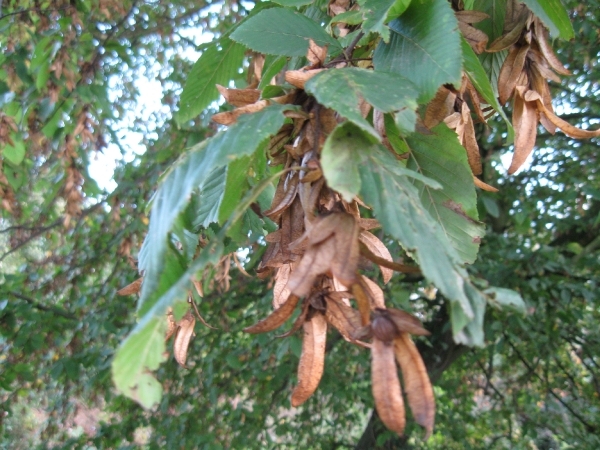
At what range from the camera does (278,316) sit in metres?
0.51

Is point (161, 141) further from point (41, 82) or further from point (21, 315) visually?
point (21, 315)

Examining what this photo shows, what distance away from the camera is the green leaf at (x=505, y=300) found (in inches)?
17.3

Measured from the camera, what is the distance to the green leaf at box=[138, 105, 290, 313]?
487 millimetres

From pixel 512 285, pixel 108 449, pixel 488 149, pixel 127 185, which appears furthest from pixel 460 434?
pixel 127 185

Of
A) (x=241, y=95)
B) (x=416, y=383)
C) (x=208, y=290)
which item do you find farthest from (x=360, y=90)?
(x=208, y=290)

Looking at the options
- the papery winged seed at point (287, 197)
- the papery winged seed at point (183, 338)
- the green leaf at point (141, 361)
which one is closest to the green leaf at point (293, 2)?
the papery winged seed at point (287, 197)

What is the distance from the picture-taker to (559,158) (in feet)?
11.3

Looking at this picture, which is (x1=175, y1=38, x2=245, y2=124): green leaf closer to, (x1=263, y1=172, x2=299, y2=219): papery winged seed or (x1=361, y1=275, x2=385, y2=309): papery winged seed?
(x1=263, y1=172, x2=299, y2=219): papery winged seed

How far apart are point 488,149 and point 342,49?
3.00 meters

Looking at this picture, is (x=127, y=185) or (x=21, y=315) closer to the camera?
(x=21, y=315)

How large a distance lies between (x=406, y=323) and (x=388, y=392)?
0.06 m

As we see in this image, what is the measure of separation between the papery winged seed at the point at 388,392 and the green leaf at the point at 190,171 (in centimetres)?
21

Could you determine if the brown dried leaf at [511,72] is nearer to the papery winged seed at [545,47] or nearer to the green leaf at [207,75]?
the papery winged seed at [545,47]

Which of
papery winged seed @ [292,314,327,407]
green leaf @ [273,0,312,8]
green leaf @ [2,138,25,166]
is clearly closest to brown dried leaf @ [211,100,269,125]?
papery winged seed @ [292,314,327,407]
